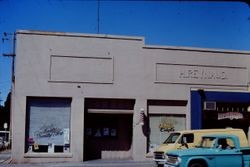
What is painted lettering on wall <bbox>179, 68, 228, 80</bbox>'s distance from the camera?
30.4 metres

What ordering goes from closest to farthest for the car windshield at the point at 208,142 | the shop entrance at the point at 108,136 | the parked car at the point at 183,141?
the car windshield at the point at 208,142, the parked car at the point at 183,141, the shop entrance at the point at 108,136

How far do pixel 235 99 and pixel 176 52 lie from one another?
15.6 feet

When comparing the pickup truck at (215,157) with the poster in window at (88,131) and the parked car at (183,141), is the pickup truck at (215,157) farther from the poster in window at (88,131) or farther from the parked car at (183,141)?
the poster in window at (88,131)

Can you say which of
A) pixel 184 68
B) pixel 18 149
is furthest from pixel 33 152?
pixel 184 68

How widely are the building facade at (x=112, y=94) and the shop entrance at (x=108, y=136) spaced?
0.06 metres

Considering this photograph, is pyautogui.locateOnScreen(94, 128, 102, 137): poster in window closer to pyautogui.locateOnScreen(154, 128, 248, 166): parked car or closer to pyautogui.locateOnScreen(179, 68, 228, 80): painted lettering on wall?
pyautogui.locateOnScreen(179, 68, 228, 80): painted lettering on wall

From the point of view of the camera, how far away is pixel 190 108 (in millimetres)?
30266

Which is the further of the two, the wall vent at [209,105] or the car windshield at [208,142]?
the wall vent at [209,105]

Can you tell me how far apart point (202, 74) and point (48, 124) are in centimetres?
995

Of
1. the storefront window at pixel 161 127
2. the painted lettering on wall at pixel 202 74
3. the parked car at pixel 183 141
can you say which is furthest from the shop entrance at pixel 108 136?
the parked car at pixel 183 141

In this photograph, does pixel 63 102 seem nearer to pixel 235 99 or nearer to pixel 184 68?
pixel 184 68

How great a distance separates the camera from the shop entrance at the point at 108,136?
99.4 ft

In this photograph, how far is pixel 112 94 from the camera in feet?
95.6

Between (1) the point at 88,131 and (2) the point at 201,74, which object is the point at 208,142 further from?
(1) the point at 88,131
